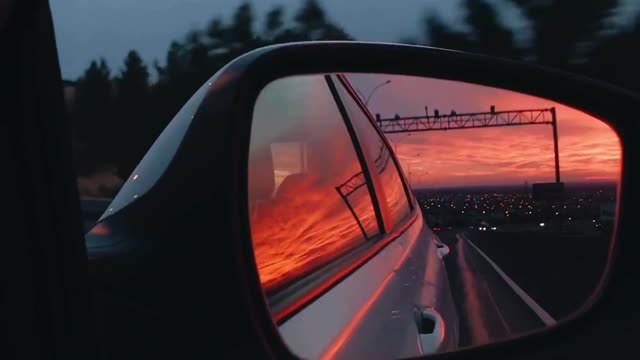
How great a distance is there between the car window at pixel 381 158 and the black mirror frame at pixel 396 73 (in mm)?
1105

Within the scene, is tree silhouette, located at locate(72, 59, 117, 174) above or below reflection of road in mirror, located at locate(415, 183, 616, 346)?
above

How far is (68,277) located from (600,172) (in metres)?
2.22

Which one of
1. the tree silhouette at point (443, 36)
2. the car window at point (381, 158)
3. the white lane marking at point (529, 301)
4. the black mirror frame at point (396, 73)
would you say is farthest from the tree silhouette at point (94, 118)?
the tree silhouette at point (443, 36)

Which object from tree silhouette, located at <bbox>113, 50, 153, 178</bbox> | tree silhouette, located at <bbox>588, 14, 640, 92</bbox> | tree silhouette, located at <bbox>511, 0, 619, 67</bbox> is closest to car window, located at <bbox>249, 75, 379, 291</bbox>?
tree silhouette, located at <bbox>113, 50, 153, 178</bbox>

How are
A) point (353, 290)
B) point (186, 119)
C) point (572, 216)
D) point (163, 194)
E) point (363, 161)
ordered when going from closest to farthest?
1. point (163, 194)
2. point (186, 119)
3. point (353, 290)
4. point (363, 161)
5. point (572, 216)

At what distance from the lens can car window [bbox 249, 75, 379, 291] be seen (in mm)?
2840

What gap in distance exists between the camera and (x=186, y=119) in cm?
263

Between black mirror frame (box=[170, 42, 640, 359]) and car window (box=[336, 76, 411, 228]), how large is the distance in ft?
3.63

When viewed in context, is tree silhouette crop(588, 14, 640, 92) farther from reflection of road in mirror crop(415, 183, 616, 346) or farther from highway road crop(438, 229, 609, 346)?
reflection of road in mirror crop(415, 183, 616, 346)

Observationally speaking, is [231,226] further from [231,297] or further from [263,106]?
[263,106]

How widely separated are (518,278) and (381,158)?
11.9 meters

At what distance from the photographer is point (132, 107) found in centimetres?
2177

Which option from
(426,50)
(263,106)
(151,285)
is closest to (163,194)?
(151,285)

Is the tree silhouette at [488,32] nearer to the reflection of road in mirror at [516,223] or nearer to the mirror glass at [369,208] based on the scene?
the reflection of road in mirror at [516,223]
